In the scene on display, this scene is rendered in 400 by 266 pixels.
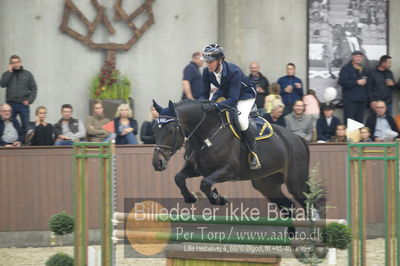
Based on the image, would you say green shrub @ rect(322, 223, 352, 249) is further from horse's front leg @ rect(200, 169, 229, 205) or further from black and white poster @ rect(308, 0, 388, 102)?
black and white poster @ rect(308, 0, 388, 102)

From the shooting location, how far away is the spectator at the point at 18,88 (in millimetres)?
12797

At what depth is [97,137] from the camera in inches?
473

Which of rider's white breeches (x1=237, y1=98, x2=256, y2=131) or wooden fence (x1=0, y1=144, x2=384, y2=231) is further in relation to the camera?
wooden fence (x1=0, y1=144, x2=384, y2=231)

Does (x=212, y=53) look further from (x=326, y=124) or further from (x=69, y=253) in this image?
(x=326, y=124)

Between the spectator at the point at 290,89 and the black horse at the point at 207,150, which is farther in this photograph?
the spectator at the point at 290,89

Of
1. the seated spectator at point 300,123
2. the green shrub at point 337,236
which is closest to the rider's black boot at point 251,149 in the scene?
the green shrub at point 337,236

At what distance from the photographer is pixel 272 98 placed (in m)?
13.1

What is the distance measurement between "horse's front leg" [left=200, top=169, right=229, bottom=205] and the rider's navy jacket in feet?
2.44

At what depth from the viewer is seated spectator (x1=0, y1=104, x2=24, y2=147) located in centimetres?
1179

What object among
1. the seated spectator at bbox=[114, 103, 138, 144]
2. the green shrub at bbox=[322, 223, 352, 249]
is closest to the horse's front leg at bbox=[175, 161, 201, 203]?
the green shrub at bbox=[322, 223, 352, 249]

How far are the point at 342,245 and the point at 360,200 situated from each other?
456mm

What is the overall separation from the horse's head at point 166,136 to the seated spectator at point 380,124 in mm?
5242

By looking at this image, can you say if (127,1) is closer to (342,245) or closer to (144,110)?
(144,110)

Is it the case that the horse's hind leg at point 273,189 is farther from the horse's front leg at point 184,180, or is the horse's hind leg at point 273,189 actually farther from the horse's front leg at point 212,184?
the horse's front leg at point 184,180
